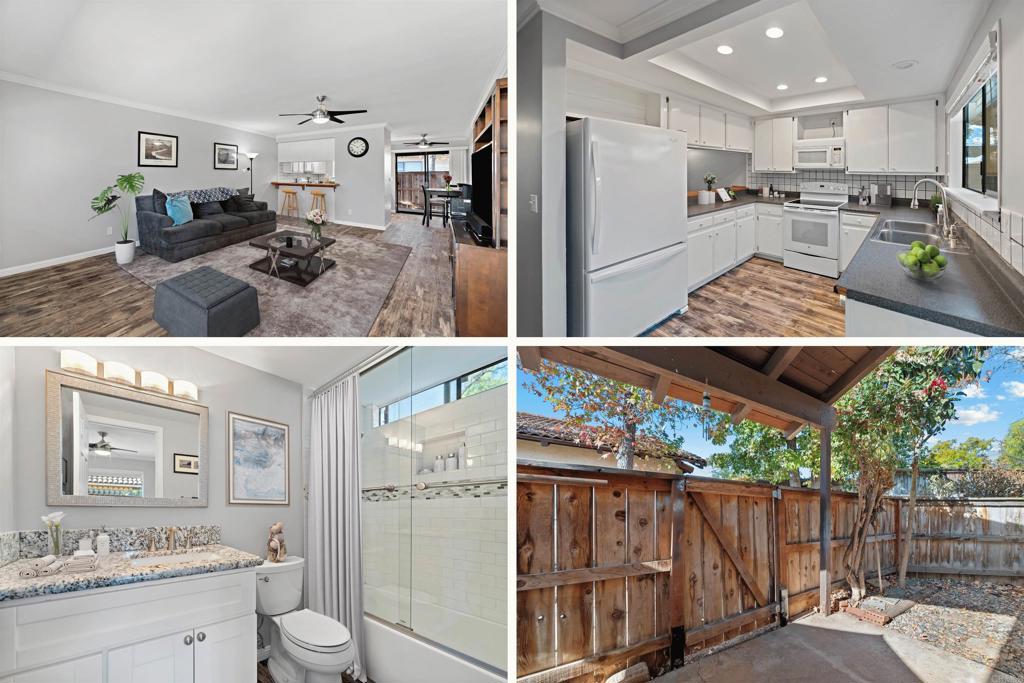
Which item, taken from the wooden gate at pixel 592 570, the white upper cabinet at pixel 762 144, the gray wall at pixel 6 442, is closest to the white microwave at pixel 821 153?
the white upper cabinet at pixel 762 144

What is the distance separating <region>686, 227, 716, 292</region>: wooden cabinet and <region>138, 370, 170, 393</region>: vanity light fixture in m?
2.92

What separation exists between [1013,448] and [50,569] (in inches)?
125

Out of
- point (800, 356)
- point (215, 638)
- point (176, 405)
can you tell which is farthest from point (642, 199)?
point (215, 638)

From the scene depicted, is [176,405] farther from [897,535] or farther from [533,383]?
[897,535]

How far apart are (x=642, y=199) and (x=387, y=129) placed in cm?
130

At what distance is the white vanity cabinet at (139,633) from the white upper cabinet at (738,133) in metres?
4.99

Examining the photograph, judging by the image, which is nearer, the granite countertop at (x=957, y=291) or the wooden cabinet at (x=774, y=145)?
the granite countertop at (x=957, y=291)

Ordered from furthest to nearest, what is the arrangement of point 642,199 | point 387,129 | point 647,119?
point 647,119 → point 642,199 → point 387,129

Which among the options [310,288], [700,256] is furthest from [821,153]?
[310,288]

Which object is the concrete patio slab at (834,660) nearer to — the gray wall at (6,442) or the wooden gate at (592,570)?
the wooden gate at (592,570)

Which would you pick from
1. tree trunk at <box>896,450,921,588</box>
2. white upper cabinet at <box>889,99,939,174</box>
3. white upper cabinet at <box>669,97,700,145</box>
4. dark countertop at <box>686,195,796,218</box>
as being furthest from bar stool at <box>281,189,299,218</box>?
white upper cabinet at <box>889,99,939,174</box>

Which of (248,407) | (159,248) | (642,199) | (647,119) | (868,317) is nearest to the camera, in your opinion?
(159,248)

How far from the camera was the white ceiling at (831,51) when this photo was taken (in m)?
2.20

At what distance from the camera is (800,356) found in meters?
1.77
